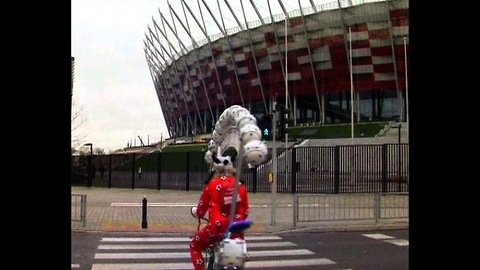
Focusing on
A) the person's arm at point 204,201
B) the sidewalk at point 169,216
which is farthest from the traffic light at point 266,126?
the person's arm at point 204,201

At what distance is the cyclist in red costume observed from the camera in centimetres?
641

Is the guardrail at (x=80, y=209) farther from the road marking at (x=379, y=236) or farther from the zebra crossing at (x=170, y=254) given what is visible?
the road marking at (x=379, y=236)

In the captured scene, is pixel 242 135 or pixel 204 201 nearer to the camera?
pixel 242 135

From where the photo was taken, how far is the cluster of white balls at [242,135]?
5.58m

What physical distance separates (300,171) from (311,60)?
37.0 meters

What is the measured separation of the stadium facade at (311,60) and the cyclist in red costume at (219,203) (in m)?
45.0

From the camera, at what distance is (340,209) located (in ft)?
54.8

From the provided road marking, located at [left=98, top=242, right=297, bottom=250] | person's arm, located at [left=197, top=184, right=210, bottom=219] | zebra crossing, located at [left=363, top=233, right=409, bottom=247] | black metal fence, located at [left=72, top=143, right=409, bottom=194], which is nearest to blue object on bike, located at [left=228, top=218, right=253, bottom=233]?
person's arm, located at [left=197, top=184, right=210, bottom=219]

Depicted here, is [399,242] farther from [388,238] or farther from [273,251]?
[273,251]

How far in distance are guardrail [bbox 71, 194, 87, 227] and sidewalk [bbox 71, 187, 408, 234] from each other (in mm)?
161

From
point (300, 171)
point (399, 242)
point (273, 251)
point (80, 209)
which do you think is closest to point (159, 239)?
point (273, 251)
